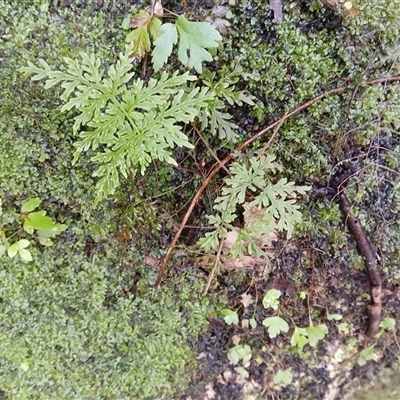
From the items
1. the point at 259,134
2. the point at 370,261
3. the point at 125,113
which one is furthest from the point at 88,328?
the point at 370,261

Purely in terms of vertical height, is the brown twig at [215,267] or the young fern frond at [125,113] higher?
the young fern frond at [125,113]

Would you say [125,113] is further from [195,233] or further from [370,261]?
[370,261]

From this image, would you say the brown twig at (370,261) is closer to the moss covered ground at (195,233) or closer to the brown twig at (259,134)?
the moss covered ground at (195,233)

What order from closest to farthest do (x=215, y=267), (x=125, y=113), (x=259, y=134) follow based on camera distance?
(x=125, y=113) → (x=259, y=134) → (x=215, y=267)

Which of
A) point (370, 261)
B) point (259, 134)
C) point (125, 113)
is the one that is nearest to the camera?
point (125, 113)

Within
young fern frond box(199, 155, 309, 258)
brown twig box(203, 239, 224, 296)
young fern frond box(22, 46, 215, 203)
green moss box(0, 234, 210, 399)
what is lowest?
green moss box(0, 234, 210, 399)

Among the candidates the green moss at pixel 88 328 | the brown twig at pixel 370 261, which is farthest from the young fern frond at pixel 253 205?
the green moss at pixel 88 328

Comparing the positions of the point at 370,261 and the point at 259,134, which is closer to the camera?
the point at 259,134

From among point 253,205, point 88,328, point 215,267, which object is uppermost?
point 253,205

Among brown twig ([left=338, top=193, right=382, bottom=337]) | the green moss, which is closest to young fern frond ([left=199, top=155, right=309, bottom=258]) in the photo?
brown twig ([left=338, top=193, right=382, bottom=337])

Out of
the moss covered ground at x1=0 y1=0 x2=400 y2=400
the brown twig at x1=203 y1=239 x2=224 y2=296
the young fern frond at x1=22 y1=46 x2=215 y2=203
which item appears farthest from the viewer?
the brown twig at x1=203 y1=239 x2=224 y2=296

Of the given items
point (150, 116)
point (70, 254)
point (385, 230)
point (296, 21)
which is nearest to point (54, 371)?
point (70, 254)

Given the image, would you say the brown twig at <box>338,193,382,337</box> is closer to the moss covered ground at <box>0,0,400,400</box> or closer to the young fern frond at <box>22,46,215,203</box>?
the moss covered ground at <box>0,0,400,400</box>
